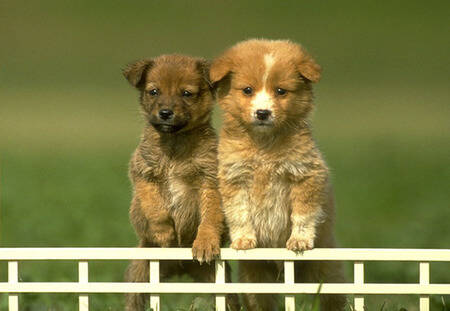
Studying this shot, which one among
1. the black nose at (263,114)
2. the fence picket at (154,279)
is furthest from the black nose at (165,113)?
the fence picket at (154,279)

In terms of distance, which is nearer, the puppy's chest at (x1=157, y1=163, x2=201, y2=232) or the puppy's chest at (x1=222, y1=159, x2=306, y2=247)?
the puppy's chest at (x1=222, y1=159, x2=306, y2=247)

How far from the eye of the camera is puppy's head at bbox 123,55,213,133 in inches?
255

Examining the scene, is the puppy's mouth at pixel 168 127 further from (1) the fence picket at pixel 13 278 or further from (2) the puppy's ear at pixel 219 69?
(1) the fence picket at pixel 13 278

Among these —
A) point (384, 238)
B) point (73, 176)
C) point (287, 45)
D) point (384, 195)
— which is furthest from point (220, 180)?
point (73, 176)

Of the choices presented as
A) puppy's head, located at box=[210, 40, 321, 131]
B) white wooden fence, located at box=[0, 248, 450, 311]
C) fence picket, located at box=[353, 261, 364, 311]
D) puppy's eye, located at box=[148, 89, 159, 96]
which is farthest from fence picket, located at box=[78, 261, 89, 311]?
fence picket, located at box=[353, 261, 364, 311]

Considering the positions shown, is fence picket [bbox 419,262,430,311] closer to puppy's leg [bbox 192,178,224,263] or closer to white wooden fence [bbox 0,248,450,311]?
white wooden fence [bbox 0,248,450,311]

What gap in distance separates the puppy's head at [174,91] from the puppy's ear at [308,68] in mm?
678

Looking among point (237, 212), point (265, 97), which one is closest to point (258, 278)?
point (237, 212)

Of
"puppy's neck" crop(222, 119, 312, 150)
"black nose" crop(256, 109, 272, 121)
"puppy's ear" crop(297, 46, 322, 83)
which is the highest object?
"puppy's ear" crop(297, 46, 322, 83)

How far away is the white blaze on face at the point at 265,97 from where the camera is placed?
606cm

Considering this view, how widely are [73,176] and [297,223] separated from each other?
39.6ft

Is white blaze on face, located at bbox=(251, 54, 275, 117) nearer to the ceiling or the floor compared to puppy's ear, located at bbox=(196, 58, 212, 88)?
nearer to the floor

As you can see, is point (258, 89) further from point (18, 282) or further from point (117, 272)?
point (117, 272)

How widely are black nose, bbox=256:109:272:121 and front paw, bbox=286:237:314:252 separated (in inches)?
29.8
